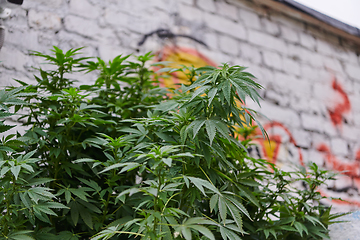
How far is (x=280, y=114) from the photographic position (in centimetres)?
267

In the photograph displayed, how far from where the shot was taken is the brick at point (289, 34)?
2902 millimetres

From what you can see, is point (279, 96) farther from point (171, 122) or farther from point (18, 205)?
point (18, 205)

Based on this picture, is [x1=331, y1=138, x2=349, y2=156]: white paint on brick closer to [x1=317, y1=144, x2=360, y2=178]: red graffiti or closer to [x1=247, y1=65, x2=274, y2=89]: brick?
[x1=317, y1=144, x2=360, y2=178]: red graffiti

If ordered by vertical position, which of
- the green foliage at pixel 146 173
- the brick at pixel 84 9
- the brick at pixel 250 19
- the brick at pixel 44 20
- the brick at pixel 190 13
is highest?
the brick at pixel 250 19

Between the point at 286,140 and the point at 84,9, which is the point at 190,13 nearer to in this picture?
the point at 84,9

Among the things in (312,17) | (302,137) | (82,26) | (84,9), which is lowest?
(302,137)

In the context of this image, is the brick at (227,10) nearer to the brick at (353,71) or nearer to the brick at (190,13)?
the brick at (190,13)

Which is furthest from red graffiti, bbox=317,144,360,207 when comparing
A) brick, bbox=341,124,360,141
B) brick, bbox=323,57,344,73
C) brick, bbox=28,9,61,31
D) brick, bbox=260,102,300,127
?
brick, bbox=28,9,61,31

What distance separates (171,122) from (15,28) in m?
1.38

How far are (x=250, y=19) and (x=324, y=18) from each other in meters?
0.77

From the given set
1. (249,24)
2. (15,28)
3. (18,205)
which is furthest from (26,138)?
(249,24)

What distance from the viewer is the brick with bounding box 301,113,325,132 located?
2777 mm

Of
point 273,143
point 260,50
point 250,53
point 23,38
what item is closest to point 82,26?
point 23,38

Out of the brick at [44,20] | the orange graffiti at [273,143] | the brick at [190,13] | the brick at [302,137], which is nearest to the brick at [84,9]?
the brick at [44,20]
